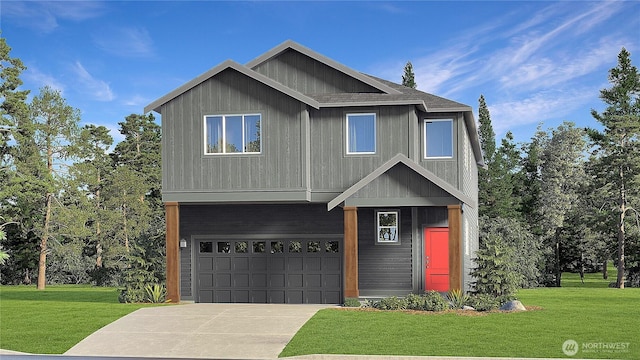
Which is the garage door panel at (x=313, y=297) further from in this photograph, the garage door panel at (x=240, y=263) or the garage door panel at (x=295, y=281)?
the garage door panel at (x=240, y=263)

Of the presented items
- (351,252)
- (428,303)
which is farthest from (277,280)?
(428,303)

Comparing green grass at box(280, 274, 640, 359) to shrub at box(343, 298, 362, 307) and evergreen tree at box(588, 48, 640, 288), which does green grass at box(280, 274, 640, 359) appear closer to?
shrub at box(343, 298, 362, 307)

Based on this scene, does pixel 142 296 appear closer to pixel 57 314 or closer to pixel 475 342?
pixel 57 314

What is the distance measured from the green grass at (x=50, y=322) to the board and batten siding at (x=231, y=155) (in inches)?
189

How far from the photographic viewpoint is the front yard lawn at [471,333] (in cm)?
1650

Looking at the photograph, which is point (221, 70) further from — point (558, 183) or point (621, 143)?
point (558, 183)

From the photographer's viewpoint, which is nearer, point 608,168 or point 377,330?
point 377,330

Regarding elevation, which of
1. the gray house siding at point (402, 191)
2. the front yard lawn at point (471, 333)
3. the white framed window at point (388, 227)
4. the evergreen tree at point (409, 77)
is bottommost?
the front yard lawn at point (471, 333)

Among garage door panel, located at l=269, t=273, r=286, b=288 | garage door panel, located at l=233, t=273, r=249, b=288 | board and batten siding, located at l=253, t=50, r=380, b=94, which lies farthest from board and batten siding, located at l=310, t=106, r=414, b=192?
garage door panel, located at l=233, t=273, r=249, b=288

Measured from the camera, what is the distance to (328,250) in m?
27.3

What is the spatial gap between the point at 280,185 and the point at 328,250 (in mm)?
3131

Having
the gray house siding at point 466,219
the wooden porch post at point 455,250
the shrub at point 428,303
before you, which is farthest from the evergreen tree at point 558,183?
the shrub at point 428,303

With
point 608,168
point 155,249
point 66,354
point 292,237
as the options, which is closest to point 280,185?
point 292,237

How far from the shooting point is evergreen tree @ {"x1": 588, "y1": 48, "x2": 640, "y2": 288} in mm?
44250
